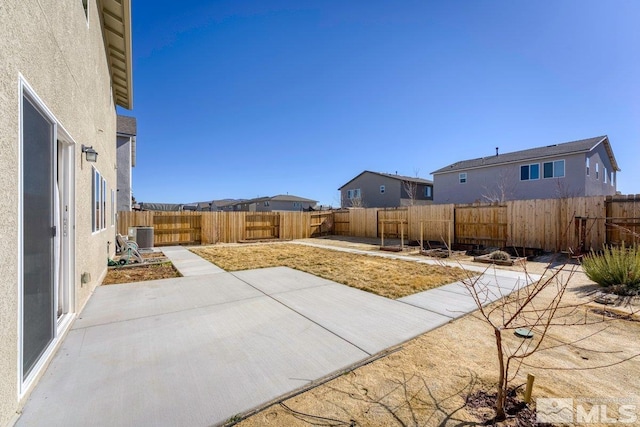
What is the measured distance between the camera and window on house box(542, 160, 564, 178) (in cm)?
1612

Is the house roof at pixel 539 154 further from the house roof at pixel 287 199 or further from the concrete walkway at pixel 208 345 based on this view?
the house roof at pixel 287 199

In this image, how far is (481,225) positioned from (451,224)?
1.35 m

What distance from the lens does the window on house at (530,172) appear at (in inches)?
671

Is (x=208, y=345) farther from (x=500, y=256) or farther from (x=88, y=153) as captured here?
(x=500, y=256)

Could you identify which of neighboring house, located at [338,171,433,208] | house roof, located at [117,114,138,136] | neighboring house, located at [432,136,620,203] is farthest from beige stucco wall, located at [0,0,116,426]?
neighboring house, located at [338,171,433,208]

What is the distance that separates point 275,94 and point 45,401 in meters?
14.9

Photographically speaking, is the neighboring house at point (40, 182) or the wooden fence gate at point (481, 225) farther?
the wooden fence gate at point (481, 225)

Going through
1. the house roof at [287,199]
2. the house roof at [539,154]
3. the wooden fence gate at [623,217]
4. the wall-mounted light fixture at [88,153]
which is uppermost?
the house roof at [539,154]

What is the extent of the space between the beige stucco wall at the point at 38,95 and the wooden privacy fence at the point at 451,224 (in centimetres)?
694

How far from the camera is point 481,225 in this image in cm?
1219

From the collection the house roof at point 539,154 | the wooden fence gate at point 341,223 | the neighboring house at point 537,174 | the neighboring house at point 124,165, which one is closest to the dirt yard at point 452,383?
the wooden fence gate at point 341,223

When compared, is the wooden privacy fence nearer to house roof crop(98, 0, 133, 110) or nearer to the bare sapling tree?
the bare sapling tree

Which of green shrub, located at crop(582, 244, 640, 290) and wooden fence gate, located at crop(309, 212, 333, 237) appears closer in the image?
green shrub, located at crop(582, 244, 640, 290)

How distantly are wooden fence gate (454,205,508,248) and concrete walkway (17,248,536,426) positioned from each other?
736 cm
